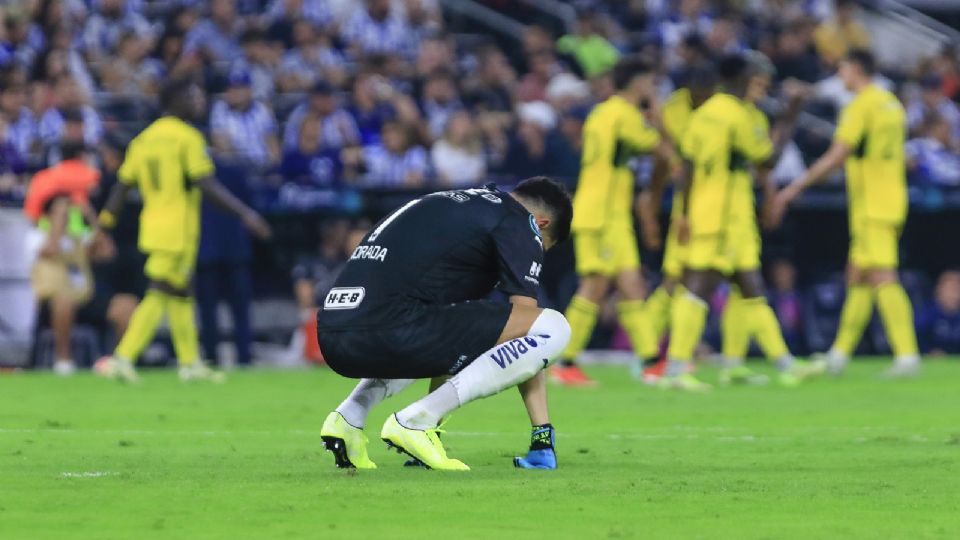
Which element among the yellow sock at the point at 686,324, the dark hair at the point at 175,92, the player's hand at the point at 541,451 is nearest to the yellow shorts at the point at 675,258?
the yellow sock at the point at 686,324

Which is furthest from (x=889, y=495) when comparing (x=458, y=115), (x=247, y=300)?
(x=458, y=115)

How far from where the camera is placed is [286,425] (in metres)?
11.4

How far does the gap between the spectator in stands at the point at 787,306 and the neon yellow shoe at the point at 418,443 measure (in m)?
11.9

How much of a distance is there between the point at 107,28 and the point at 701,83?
9.59 m

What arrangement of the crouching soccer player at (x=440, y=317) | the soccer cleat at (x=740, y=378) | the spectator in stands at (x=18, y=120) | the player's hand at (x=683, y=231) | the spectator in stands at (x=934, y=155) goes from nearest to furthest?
1. the crouching soccer player at (x=440, y=317)
2. the player's hand at (x=683, y=231)
3. the soccer cleat at (x=740, y=378)
4. the spectator in stands at (x=18, y=120)
5. the spectator in stands at (x=934, y=155)

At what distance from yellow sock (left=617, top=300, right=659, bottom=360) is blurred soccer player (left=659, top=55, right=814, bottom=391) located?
1.59ft

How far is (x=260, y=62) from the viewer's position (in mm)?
22281

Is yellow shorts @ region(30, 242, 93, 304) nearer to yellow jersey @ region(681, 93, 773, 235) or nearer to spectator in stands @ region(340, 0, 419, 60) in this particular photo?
spectator in stands @ region(340, 0, 419, 60)

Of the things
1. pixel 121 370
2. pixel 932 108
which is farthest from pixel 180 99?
pixel 932 108

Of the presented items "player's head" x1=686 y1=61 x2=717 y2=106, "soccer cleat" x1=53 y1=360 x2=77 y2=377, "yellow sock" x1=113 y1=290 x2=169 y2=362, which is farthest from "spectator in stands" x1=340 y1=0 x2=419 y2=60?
"player's head" x1=686 y1=61 x2=717 y2=106

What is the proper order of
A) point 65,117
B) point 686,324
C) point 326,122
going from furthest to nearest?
point 326,122 < point 65,117 < point 686,324

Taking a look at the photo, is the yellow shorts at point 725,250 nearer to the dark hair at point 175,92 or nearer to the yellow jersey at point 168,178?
the yellow jersey at point 168,178

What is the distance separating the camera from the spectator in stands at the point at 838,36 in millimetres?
25375

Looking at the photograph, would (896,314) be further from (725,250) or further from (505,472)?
(505,472)
